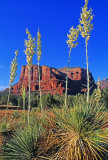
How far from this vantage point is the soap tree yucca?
9.12 ft

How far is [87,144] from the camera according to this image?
9.34ft

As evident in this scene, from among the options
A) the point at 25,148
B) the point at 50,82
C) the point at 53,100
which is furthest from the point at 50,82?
the point at 25,148

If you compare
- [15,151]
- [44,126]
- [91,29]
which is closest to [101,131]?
[44,126]

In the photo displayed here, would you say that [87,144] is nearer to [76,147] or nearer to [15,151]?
[76,147]

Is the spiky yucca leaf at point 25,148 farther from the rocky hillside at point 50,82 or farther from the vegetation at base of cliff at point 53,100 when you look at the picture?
the rocky hillside at point 50,82

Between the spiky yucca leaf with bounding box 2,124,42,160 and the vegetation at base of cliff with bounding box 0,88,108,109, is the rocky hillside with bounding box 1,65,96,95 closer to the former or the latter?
the vegetation at base of cliff with bounding box 0,88,108,109

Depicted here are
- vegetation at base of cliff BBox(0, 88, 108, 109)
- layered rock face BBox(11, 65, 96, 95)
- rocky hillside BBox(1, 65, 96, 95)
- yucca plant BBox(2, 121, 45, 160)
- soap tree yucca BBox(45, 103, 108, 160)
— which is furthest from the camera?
layered rock face BBox(11, 65, 96, 95)

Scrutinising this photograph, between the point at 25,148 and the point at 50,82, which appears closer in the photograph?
the point at 25,148

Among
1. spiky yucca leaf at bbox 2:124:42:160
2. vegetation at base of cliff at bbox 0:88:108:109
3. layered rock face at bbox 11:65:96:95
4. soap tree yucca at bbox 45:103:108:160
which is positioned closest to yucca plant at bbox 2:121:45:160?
spiky yucca leaf at bbox 2:124:42:160

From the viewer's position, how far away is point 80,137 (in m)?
2.94

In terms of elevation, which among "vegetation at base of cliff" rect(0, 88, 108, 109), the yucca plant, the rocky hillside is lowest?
the yucca plant

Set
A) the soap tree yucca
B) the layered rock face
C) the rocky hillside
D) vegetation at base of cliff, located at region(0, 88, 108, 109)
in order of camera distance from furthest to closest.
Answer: the layered rock face → the rocky hillside → vegetation at base of cliff, located at region(0, 88, 108, 109) → the soap tree yucca

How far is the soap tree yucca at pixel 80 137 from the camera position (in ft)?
9.12

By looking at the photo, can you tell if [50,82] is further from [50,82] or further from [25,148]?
[25,148]
